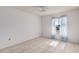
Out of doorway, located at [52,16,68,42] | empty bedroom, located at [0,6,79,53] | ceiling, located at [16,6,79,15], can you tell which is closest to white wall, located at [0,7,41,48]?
empty bedroom, located at [0,6,79,53]

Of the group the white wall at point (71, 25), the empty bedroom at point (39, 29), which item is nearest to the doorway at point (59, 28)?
the empty bedroom at point (39, 29)

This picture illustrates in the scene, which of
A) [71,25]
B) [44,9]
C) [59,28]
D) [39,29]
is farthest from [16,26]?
[71,25]

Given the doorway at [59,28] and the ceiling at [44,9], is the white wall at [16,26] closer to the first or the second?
the ceiling at [44,9]

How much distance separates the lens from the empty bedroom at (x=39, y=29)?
2.33 m

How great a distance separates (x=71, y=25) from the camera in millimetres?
2531

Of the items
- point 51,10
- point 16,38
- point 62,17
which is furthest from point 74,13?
point 16,38

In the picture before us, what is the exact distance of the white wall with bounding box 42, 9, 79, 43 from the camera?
8.19 ft

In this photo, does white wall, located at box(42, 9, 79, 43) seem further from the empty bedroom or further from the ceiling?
the ceiling

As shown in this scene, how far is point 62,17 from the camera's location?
2.47 m

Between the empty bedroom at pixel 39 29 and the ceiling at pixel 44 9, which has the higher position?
the ceiling at pixel 44 9

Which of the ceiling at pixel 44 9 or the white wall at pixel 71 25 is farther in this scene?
the white wall at pixel 71 25

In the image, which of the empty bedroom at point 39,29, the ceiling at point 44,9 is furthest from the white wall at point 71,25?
the ceiling at point 44,9

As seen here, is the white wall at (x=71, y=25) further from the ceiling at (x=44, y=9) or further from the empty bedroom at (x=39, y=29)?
the ceiling at (x=44, y=9)

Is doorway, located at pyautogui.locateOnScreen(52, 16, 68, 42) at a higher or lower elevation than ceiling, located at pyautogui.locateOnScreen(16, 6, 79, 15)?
lower
